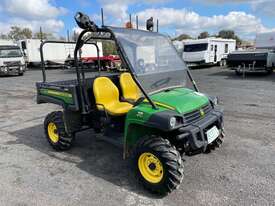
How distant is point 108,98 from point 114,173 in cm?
124

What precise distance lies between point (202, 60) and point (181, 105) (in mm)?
17490

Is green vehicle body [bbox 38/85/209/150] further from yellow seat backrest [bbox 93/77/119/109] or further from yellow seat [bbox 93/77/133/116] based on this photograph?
yellow seat backrest [bbox 93/77/119/109]

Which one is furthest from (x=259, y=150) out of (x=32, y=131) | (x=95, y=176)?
(x=32, y=131)

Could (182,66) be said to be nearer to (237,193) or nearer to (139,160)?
(139,160)

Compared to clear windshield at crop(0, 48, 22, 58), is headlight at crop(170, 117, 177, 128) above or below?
below

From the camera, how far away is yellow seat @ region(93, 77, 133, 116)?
→ 12.2ft

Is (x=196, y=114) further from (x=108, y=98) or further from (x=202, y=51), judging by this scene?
(x=202, y=51)

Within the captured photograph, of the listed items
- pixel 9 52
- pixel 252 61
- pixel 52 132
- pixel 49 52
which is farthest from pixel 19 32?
pixel 52 132

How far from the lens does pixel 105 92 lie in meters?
4.11

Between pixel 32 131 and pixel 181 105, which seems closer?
pixel 181 105

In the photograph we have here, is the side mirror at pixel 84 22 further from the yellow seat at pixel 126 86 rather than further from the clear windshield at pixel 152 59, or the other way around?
the yellow seat at pixel 126 86

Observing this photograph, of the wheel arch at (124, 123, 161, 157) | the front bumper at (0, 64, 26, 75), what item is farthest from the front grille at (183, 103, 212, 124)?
the front bumper at (0, 64, 26, 75)

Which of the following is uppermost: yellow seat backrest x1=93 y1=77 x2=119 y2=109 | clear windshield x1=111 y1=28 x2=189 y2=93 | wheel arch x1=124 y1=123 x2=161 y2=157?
clear windshield x1=111 y1=28 x2=189 y2=93

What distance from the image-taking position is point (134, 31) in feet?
11.8
